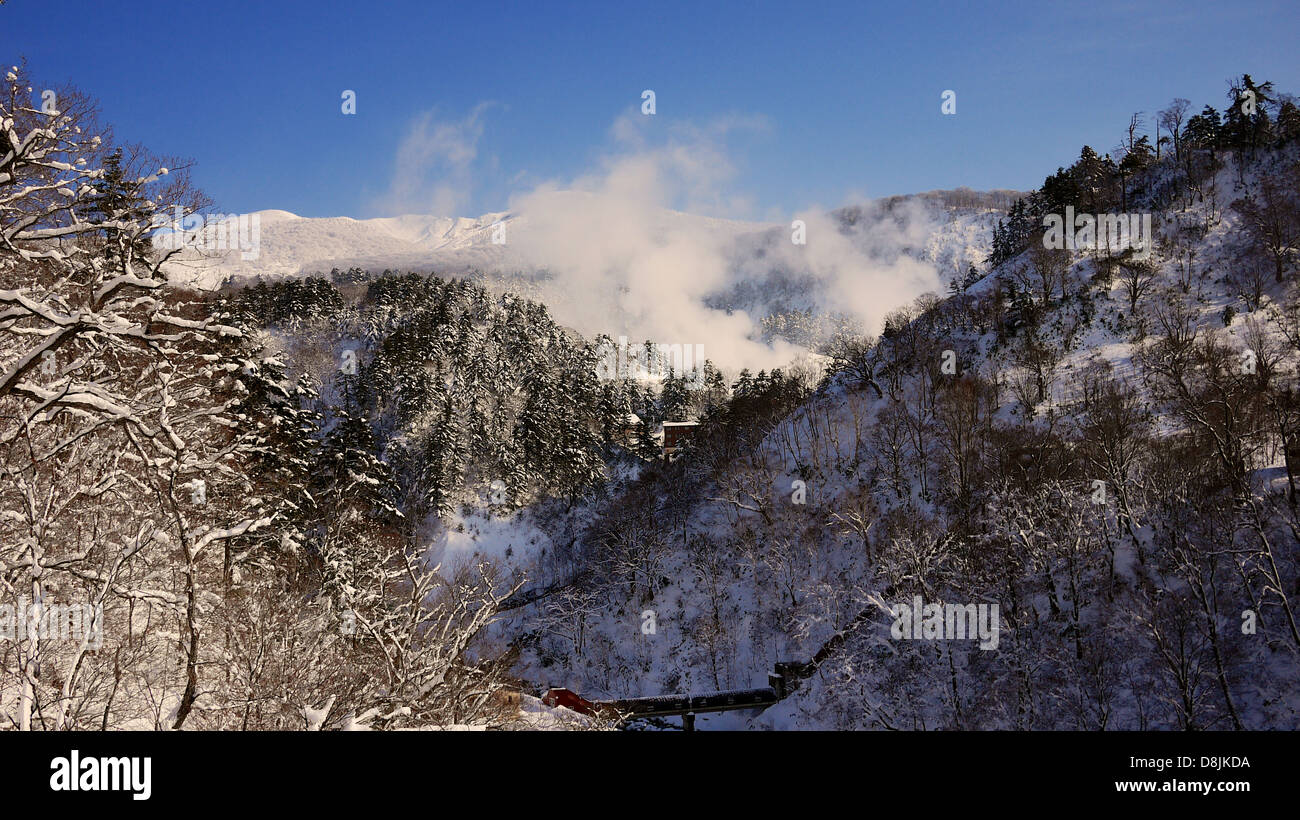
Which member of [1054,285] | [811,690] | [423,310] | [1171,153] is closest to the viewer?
[811,690]

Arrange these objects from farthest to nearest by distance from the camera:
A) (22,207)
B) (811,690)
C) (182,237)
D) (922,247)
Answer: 1. (922,247)
2. (811,690)
3. (182,237)
4. (22,207)

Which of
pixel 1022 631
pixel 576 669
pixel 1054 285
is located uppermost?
pixel 1054 285

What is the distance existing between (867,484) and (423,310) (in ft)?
201

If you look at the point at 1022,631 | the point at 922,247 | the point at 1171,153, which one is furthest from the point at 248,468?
the point at 922,247

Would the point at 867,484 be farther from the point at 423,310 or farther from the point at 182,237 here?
the point at 423,310

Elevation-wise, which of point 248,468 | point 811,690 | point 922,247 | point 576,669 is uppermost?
point 922,247

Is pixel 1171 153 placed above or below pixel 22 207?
above

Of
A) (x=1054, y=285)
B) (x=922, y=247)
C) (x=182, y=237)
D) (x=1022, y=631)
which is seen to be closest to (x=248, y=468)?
(x=182, y=237)

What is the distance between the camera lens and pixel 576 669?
124 feet
